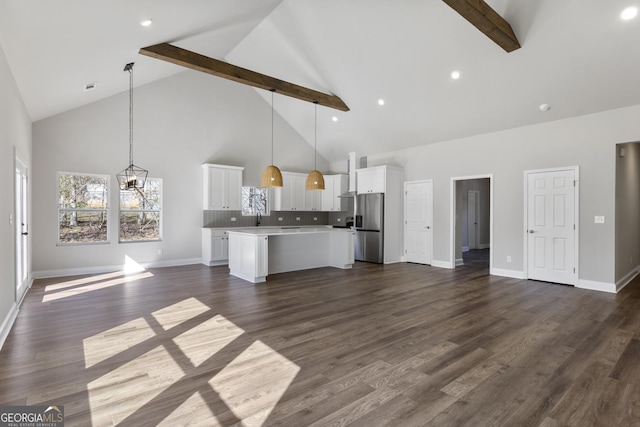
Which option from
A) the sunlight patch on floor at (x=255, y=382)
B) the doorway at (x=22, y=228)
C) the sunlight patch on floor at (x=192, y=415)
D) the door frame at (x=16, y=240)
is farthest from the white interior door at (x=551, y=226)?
the doorway at (x=22, y=228)

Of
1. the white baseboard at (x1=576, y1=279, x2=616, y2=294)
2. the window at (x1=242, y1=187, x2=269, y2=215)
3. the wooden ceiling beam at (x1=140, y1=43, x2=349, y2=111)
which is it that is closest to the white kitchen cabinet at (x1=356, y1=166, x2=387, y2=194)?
the wooden ceiling beam at (x1=140, y1=43, x2=349, y2=111)

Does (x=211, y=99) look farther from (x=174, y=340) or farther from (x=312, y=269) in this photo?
(x=174, y=340)

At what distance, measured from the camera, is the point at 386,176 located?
8195mm

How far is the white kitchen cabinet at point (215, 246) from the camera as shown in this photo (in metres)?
7.70

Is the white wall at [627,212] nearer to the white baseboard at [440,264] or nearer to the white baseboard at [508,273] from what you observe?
the white baseboard at [508,273]

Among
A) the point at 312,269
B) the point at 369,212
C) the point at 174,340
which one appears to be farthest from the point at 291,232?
the point at 174,340

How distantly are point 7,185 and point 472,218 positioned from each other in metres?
11.1

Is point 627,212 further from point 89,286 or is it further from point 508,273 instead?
point 89,286

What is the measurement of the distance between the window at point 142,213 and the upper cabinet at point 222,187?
103 cm

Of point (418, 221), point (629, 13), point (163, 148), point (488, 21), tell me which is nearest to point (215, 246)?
point (163, 148)

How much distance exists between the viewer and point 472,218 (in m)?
10.9

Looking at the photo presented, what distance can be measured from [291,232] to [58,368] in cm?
410

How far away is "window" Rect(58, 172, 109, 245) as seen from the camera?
650cm

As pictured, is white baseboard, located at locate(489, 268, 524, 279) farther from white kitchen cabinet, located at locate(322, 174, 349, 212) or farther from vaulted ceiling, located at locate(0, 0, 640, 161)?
white kitchen cabinet, located at locate(322, 174, 349, 212)
